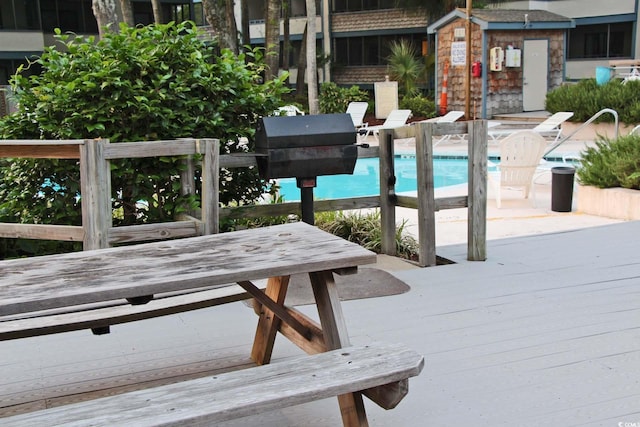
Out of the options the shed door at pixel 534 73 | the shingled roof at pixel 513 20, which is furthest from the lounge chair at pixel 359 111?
the shed door at pixel 534 73

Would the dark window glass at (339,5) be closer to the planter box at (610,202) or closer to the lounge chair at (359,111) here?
the lounge chair at (359,111)

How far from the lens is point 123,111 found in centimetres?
543

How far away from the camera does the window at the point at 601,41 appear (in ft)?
99.5

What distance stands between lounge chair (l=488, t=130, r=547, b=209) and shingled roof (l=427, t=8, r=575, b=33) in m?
14.8

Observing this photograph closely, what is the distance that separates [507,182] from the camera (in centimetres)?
1020

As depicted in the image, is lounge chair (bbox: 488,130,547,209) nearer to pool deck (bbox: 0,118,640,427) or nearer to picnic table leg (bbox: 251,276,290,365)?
pool deck (bbox: 0,118,640,427)

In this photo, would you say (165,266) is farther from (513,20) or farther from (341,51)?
(341,51)

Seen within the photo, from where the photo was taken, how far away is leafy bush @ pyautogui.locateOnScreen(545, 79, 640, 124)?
18703 mm

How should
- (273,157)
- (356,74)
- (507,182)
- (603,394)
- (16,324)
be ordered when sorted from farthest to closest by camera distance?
1. (356,74)
2. (507,182)
3. (273,157)
4. (603,394)
5. (16,324)

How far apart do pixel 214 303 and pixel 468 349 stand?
1.41 m

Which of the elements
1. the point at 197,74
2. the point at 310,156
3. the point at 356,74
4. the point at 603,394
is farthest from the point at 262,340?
the point at 356,74

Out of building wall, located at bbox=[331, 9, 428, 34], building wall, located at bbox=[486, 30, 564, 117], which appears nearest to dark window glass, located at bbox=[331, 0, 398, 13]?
building wall, located at bbox=[331, 9, 428, 34]

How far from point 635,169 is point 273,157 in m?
5.03

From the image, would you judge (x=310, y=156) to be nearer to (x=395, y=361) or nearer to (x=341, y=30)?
(x=395, y=361)
